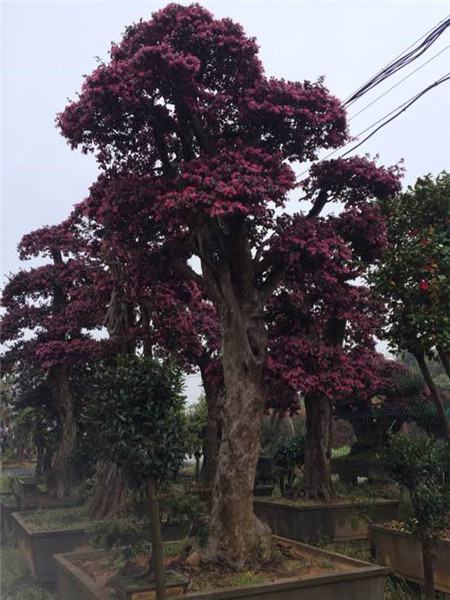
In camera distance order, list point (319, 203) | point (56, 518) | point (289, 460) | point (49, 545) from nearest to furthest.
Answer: point (319, 203)
point (49, 545)
point (56, 518)
point (289, 460)

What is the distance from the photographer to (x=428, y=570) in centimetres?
730

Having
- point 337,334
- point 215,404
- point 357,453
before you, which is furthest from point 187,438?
point 357,453

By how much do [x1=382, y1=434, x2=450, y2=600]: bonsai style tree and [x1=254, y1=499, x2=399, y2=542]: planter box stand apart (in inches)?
101

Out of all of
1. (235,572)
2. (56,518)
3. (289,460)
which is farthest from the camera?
(289,460)

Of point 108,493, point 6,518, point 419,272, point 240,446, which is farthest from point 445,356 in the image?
point 6,518

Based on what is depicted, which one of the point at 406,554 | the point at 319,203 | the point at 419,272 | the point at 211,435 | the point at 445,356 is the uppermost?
the point at 319,203

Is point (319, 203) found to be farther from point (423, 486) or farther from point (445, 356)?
point (423, 486)

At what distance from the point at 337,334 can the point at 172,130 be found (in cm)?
459

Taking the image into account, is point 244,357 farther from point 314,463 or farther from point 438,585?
point 314,463

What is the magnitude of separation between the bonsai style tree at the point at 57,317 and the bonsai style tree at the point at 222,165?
425 cm

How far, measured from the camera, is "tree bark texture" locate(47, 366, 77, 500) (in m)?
12.9

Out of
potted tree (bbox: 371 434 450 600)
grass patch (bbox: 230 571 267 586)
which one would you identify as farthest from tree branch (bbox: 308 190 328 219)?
grass patch (bbox: 230 571 267 586)

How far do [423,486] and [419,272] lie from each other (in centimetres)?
238

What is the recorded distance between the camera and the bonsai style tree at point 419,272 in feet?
26.0
